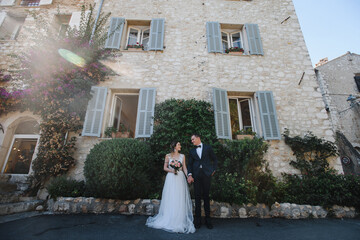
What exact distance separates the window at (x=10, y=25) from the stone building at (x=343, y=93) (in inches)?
600

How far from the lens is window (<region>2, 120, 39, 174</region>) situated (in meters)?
5.12

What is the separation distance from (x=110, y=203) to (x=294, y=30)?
28.8 feet

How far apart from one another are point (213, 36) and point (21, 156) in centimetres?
758

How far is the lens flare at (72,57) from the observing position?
523cm

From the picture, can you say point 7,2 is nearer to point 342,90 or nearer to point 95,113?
point 95,113

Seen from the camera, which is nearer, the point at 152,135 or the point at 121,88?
the point at 152,135

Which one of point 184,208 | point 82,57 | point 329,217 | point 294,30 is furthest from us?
point 294,30

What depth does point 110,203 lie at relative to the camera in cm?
362

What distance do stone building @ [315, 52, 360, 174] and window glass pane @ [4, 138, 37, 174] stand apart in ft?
42.1

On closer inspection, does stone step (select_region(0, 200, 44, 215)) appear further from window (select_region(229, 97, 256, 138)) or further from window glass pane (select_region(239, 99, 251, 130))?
window glass pane (select_region(239, 99, 251, 130))

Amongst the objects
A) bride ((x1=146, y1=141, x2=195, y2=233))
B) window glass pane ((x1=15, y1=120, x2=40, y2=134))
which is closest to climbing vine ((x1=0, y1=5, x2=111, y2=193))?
window glass pane ((x1=15, y1=120, x2=40, y2=134))

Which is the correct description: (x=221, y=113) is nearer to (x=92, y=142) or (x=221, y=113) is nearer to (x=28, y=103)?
(x=92, y=142)

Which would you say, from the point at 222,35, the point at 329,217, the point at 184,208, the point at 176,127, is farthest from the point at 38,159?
the point at 222,35

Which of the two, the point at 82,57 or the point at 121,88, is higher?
the point at 82,57
